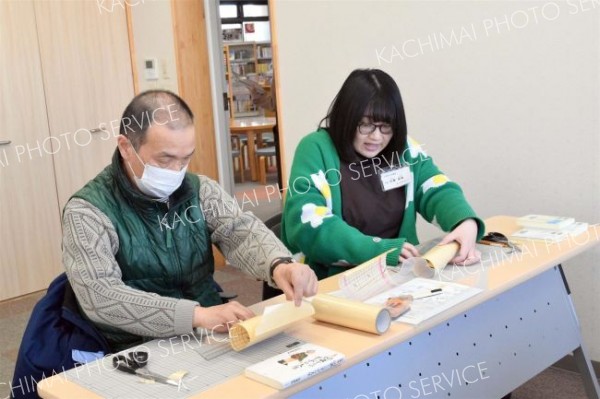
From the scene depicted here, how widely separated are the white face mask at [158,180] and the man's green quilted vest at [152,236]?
0.02 metres

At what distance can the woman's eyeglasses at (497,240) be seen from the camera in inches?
78.4

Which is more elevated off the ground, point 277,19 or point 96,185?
point 277,19

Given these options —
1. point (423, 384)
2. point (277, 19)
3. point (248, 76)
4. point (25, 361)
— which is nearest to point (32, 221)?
point (277, 19)

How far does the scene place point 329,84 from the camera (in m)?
3.47

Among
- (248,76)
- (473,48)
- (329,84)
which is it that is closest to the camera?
(473,48)

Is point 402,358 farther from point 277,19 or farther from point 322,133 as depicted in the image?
point 277,19

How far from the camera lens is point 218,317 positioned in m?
1.41

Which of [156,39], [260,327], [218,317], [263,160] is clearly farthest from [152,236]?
[263,160]

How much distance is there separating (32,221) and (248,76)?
6992mm

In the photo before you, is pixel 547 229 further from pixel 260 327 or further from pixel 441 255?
pixel 260 327

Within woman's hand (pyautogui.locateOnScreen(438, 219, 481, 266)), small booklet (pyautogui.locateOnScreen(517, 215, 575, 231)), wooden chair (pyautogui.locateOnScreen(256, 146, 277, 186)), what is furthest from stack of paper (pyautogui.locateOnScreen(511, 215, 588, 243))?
wooden chair (pyautogui.locateOnScreen(256, 146, 277, 186))

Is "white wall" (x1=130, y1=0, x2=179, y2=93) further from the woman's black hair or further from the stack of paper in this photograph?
the stack of paper

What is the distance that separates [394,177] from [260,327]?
41.0 inches

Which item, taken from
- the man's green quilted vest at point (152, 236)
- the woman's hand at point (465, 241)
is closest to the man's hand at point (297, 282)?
the man's green quilted vest at point (152, 236)
